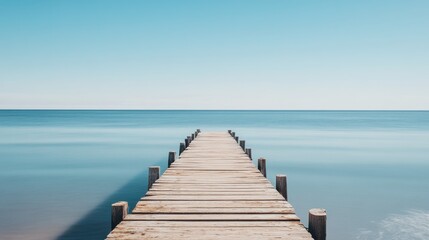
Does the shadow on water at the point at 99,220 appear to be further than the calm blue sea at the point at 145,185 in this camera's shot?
No

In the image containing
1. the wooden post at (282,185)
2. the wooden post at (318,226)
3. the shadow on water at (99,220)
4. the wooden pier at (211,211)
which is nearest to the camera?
the wooden post at (318,226)

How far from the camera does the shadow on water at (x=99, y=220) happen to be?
962cm

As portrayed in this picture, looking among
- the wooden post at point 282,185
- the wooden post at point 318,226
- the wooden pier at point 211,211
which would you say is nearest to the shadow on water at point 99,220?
the wooden pier at point 211,211

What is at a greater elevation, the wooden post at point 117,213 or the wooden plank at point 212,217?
the wooden post at point 117,213

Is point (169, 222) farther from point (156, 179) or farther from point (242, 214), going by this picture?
point (156, 179)

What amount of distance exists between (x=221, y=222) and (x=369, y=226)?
757cm

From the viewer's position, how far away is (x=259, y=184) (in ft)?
25.0

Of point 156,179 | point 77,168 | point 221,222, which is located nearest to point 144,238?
point 221,222

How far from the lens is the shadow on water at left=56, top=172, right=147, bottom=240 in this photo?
379 inches

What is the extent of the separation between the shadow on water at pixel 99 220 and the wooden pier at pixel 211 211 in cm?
313

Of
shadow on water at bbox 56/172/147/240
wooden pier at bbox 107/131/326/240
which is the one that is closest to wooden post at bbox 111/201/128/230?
wooden pier at bbox 107/131/326/240

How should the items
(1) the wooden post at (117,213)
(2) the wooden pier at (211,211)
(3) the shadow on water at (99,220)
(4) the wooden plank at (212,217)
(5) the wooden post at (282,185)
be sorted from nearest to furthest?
1. (2) the wooden pier at (211,211)
2. (1) the wooden post at (117,213)
3. (4) the wooden plank at (212,217)
4. (5) the wooden post at (282,185)
5. (3) the shadow on water at (99,220)

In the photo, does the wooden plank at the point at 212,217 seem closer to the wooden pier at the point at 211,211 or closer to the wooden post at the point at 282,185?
the wooden pier at the point at 211,211

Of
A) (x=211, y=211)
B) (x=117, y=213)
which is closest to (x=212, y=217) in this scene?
(x=211, y=211)
